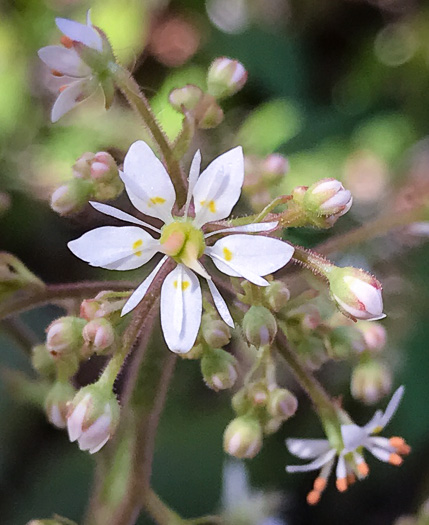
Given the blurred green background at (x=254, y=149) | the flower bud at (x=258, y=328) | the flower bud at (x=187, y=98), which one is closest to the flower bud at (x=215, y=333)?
the flower bud at (x=258, y=328)

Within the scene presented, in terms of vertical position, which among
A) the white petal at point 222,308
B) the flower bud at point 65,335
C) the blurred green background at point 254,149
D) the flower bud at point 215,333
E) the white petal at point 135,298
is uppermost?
the white petal at point 135,298

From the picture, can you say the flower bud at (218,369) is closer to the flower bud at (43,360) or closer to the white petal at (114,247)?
the white petal at (114,247)

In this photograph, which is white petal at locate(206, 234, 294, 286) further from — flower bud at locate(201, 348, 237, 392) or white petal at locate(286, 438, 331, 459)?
white petal at locate(286, 438, 331, 459)

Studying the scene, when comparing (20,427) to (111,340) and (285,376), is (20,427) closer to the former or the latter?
(285,376)

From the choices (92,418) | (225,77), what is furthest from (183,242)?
(225,77)

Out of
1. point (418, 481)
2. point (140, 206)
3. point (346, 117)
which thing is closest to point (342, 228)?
point (346, 117)
